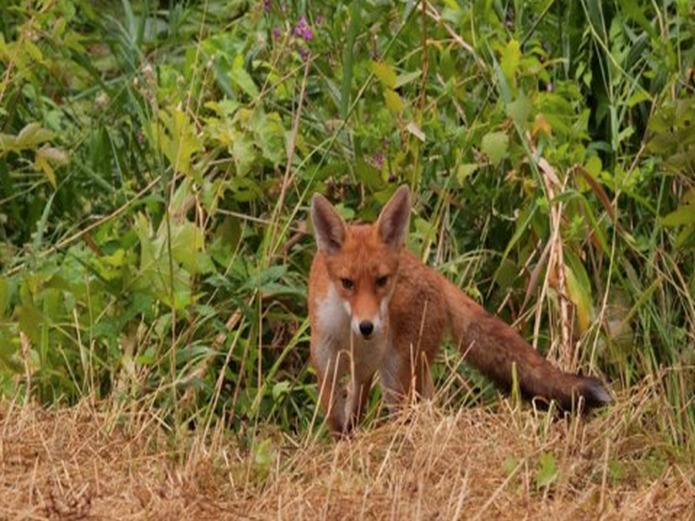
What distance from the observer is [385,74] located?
7.68 metres

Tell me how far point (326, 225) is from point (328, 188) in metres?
1.04

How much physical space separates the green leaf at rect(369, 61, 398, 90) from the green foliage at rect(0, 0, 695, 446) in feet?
0.06

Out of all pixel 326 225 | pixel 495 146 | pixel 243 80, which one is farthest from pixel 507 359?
pixel 243 80

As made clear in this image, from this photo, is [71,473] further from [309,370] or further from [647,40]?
[647,40]

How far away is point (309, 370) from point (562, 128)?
1.32m

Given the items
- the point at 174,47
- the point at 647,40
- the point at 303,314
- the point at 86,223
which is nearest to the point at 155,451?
the point at 303,314

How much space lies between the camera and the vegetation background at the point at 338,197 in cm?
752

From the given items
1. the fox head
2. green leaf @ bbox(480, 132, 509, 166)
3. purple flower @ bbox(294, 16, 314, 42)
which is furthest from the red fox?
purple flower @ bbox(294, 16, 314, 42)

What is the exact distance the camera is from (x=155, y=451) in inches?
263

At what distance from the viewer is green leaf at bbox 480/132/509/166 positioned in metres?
7.69

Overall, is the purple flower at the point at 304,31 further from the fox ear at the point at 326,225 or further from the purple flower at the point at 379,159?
the fox ear at the point at 326,225

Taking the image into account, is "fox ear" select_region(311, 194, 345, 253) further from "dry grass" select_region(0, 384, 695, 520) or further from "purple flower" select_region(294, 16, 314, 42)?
"purple flower" select_region(294, 16, 314, 42)

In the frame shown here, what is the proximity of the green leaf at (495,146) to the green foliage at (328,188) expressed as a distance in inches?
0.9

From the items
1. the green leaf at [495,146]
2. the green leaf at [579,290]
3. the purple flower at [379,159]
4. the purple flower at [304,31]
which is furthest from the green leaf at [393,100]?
the green leaf at [579,290]
